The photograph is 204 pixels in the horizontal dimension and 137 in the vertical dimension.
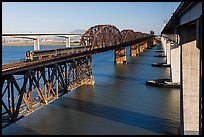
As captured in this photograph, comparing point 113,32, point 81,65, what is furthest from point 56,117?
point 113,32

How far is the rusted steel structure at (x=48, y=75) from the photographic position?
712 inches

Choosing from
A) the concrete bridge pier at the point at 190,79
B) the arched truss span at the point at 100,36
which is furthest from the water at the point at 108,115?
the arched truss span at the point at 100,36

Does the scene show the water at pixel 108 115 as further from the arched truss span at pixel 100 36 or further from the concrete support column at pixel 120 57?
the concrete support column at pixel 120 57

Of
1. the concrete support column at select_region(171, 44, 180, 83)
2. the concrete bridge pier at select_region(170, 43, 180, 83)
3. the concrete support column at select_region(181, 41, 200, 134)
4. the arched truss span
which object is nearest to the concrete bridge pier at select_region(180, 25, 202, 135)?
the concrete support column at select_region(181, 41, 200, 134)

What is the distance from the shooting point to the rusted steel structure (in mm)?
18094

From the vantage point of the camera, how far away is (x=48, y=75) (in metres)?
26.1

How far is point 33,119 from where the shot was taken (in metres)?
23.7

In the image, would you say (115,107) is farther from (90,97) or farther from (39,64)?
(39,64)

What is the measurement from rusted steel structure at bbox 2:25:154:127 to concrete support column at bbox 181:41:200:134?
31.8 feet

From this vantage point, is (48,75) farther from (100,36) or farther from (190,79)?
(100,36)

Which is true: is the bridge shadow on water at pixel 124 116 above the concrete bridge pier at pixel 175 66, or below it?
below

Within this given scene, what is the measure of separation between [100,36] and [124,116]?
3308cm

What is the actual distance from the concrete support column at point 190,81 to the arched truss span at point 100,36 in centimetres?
3078

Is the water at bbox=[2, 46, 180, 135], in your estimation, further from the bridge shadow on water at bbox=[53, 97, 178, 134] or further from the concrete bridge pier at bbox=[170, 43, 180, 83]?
the concrete bridge pier at bbox=[170, 43, 180, 83]
